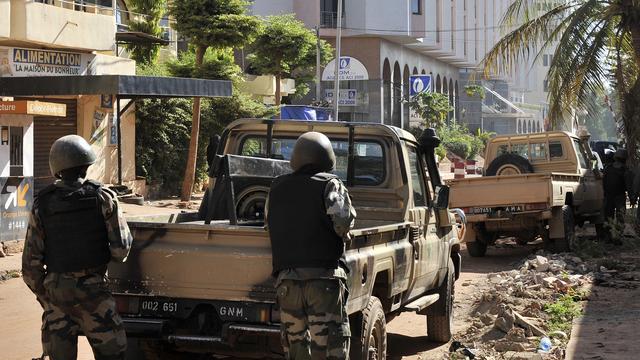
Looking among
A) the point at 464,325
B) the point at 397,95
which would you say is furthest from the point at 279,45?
the point at 464,325

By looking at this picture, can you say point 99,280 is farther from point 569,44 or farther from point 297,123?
point 569,44

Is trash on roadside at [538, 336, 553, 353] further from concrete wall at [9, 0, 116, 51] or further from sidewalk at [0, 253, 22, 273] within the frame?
concrete wall at [9, 0, 116, 51]

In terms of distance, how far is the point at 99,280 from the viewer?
18.0 ft

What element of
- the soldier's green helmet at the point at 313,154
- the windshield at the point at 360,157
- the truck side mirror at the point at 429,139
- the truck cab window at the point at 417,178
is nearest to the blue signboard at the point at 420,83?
the truck cab window at the point at 417,178

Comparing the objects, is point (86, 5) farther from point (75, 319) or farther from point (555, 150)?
point (75, 319)

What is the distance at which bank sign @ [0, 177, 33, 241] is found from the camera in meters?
15.8

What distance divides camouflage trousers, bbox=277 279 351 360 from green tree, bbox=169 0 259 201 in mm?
21598

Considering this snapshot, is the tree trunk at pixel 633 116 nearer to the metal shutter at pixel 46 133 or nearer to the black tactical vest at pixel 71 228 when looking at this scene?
the metal shutter at pixel 46 133

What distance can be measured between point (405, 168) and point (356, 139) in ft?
1.53

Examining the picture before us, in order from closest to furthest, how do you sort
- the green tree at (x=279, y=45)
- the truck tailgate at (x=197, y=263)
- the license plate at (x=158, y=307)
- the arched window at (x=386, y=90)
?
the truck tailgate at (x=197, y=263) → the license plate at (x=158, y=307) → the green tree at (x=279, y=45) → the arched window at (x=386, y=90)

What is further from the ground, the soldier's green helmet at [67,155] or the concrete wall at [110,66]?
the concrete wall at [110,66]

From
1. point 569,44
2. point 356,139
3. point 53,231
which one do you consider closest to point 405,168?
point 356,139

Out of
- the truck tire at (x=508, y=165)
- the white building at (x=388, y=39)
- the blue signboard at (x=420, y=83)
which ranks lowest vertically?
the truck tire at (x=508, y=165)

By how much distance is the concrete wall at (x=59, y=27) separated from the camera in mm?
22141
